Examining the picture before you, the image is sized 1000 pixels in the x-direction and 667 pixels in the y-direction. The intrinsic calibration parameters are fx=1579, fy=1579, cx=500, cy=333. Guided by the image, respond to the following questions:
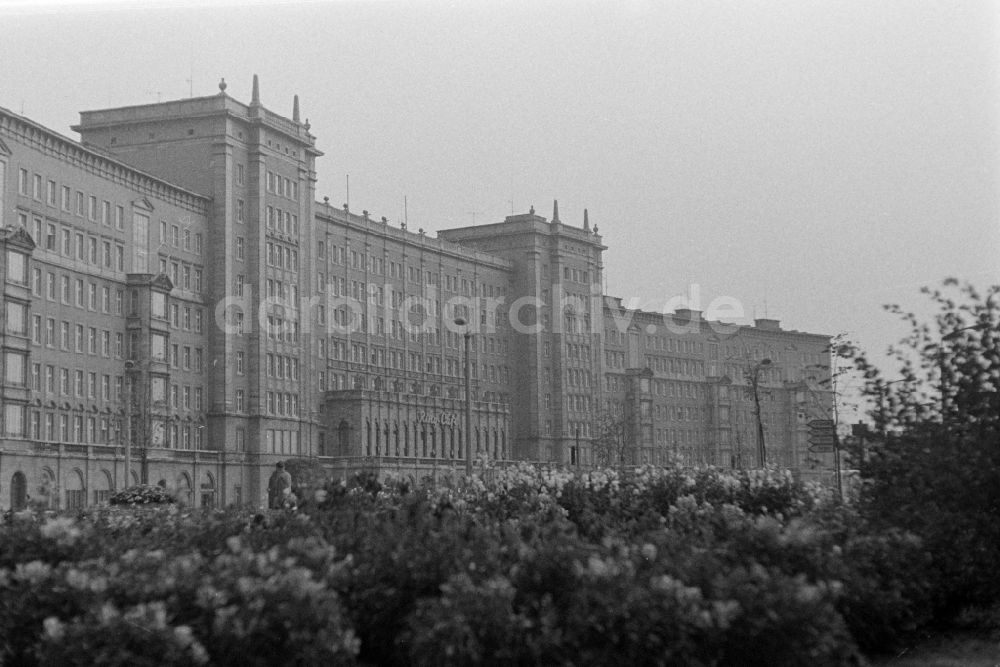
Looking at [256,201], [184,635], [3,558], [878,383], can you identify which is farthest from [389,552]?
[256,201]

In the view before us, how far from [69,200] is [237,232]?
621 inches

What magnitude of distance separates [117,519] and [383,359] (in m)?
98.3

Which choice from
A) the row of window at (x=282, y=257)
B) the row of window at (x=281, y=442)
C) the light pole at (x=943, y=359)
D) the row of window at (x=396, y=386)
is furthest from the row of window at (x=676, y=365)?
the light pole at (x=943, y=359)

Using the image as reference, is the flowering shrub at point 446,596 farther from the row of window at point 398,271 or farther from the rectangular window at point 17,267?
the row of window at point 398,271

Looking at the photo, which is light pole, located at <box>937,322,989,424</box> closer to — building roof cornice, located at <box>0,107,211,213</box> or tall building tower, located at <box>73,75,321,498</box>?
building roof cornice, located at <box>0,107,211,213</box>

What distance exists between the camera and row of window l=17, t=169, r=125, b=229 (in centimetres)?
7694

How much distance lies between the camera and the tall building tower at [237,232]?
93438 millimetres

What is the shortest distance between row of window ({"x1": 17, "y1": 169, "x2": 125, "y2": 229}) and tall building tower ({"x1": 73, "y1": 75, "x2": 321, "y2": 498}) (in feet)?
17.8

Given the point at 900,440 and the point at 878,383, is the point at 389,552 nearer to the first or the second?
the point at 900,440

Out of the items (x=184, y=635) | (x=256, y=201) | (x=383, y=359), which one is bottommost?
(x=184, y=635)

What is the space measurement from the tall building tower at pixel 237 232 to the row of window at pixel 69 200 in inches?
214

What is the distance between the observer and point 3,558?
1427cm

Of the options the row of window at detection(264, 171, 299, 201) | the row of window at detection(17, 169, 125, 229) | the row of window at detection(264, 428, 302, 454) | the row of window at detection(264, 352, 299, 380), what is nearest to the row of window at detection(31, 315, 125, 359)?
the row of window at detection(17, 169, 125, 229)

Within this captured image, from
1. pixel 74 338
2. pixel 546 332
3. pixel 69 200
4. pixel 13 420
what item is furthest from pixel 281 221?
pixel 546 332
